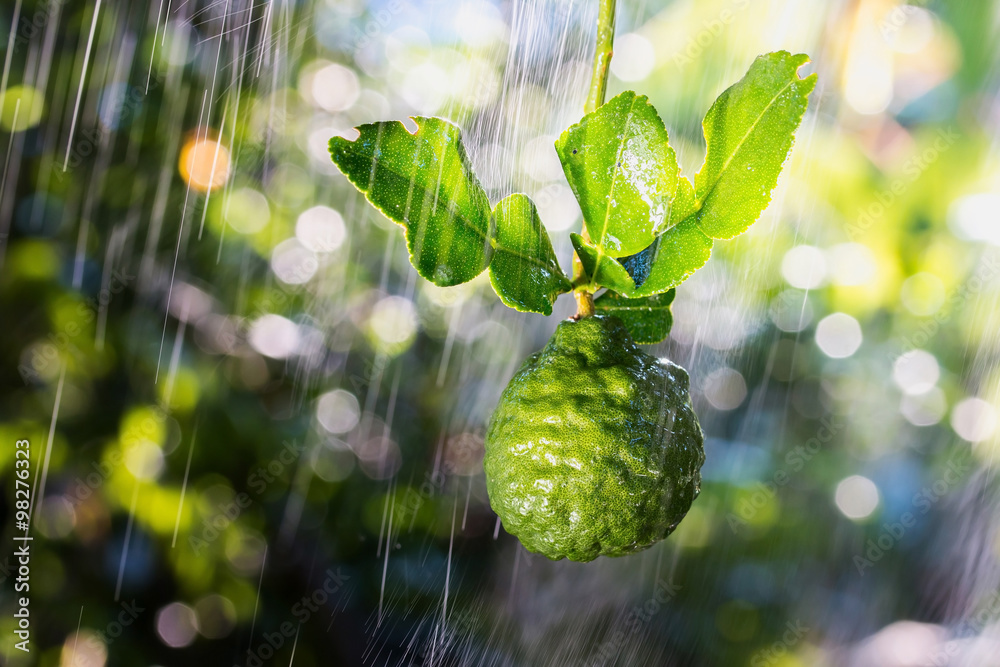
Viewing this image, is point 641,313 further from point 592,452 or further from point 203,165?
point 203,165

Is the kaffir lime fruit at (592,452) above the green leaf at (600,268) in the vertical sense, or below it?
below

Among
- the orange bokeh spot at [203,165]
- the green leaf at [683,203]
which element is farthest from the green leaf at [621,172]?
the orange bokeh spot at [203,165]

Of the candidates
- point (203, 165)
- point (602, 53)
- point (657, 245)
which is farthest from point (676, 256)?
point (203, 165)

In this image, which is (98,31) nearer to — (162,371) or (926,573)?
(162,371)

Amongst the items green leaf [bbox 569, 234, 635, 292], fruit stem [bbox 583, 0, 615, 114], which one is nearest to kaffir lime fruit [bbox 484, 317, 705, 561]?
green leaf [bbox 569, 234, 635, 292]

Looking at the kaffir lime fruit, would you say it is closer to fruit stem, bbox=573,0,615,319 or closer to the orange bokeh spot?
fruit stem, bbox=573,0,615,319

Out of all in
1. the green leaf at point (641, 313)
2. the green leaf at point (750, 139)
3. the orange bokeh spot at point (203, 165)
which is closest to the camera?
the green leaf at point (750, 139)

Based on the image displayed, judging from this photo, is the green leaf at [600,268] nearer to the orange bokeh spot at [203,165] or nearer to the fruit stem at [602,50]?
the fruit stem at [602,50]
